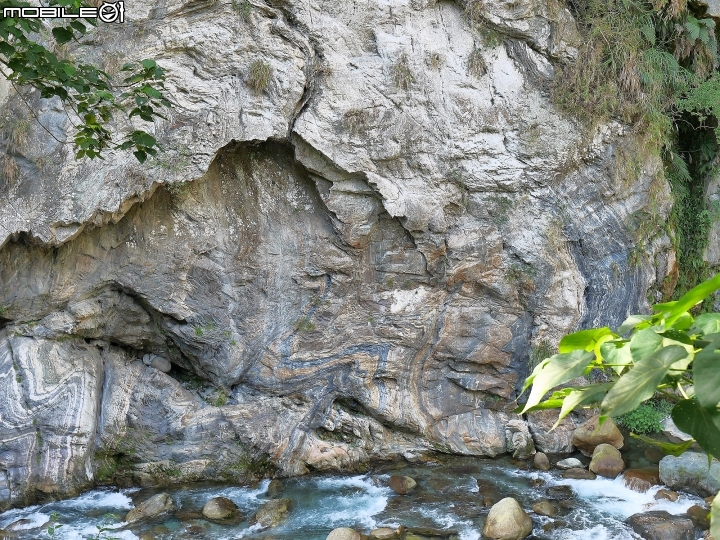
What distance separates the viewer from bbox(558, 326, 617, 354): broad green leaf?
1.13 meters

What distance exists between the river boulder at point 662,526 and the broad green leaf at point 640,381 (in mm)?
5219

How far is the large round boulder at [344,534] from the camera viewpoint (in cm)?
531

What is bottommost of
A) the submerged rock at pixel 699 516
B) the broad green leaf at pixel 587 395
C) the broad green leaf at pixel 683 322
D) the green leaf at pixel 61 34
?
the submerged rock at pixel 699 516

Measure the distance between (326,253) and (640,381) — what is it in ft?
19.5

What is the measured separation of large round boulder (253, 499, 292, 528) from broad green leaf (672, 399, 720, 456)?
17.2 feet

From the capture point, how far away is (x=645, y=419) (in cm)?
709

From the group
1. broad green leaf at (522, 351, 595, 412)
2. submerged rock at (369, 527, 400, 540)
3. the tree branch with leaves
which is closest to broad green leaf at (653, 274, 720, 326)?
the tree branch with leaves

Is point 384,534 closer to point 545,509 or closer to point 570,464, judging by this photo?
point 545,509

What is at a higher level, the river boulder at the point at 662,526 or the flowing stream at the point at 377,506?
the flowing stream at the point at 377,506

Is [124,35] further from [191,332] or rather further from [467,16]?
[467,16]

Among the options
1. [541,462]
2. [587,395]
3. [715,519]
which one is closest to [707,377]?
[587,395]

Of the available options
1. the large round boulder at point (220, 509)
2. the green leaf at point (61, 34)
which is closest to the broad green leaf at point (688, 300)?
the green leaf at point (61, 34)

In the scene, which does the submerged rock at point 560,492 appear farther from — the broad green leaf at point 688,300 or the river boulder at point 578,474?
the broad green leaf at point 688,300

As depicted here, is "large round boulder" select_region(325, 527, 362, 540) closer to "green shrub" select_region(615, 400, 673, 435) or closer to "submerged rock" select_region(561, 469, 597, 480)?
"submerged rock" select_region(561, 469, 597, 480)
